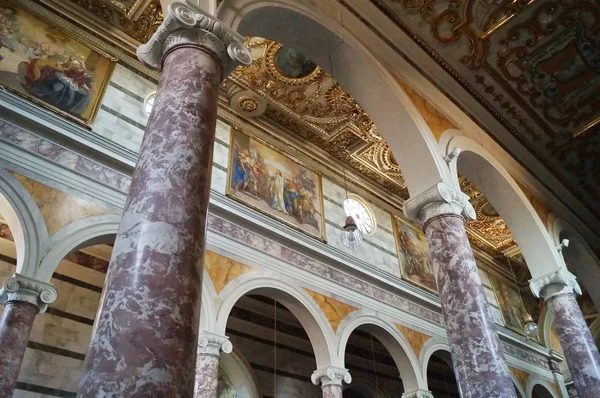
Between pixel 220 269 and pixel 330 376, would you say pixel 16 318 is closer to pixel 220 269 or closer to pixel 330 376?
pixel 220 269

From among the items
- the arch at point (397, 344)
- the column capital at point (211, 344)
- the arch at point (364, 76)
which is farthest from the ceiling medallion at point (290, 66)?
the column capital at point (211, 344)

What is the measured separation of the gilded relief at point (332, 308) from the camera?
893 centimetres

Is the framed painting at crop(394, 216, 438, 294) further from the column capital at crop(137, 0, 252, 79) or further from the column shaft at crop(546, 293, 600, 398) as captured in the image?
the column capital at crop(137, 0, 252, 79)

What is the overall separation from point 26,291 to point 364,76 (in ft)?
16.0

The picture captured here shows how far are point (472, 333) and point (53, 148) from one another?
580 centimetres

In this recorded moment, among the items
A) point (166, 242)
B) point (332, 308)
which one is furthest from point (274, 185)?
point (166, 242)

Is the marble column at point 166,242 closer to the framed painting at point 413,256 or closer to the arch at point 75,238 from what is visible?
the arch at point 75,238

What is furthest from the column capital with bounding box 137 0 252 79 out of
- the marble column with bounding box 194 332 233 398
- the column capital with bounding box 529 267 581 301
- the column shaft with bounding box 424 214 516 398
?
the column capital with bounding box 529 267 581 301

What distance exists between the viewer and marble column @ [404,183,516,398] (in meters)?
4.55

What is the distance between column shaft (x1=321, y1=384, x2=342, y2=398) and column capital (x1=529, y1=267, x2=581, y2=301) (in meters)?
3.62

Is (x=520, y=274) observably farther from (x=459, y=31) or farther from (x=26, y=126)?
(x=26, y=126)

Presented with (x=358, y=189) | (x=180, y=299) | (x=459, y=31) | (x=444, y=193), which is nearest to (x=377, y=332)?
(x=358, y=189)

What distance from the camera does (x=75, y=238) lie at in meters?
6.35

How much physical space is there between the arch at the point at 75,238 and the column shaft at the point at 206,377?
2.15m
